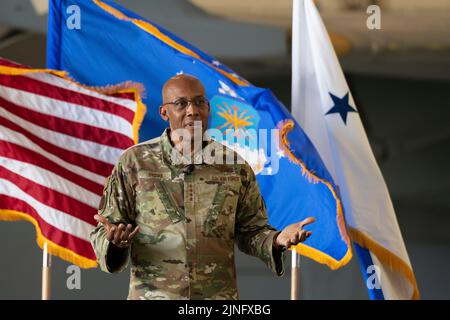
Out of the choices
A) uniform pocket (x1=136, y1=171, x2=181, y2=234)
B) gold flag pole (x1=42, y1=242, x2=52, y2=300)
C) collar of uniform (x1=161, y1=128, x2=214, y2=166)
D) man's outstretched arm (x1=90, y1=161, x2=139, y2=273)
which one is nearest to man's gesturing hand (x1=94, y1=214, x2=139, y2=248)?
man's outstretched arm (x1=90, y1=161, x2=139, y2=273)

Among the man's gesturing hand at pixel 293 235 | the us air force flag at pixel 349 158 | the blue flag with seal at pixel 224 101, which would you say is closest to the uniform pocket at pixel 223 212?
the man's gesturing hand at pixel 293 235

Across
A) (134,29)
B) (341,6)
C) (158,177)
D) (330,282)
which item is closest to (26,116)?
(134,29)

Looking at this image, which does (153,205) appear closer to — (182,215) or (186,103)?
(182,215)

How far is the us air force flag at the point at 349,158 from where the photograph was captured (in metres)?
3.77

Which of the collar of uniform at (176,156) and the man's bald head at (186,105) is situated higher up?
the man's bald head at (186,105)

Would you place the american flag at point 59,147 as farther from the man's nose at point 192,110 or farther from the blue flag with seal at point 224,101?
the man's nose at point 192,110

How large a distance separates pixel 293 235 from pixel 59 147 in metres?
1.86

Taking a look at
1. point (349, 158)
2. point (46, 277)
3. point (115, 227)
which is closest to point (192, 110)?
point (115, 227)

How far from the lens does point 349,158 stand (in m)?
3.88

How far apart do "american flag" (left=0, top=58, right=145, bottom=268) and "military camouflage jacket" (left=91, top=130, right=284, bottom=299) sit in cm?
142

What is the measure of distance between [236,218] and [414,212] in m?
6.29

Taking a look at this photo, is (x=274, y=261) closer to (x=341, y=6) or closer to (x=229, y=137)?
(x=229, y=137)

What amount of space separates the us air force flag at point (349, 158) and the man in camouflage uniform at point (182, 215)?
169cm

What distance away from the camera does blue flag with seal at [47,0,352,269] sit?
3.60m
